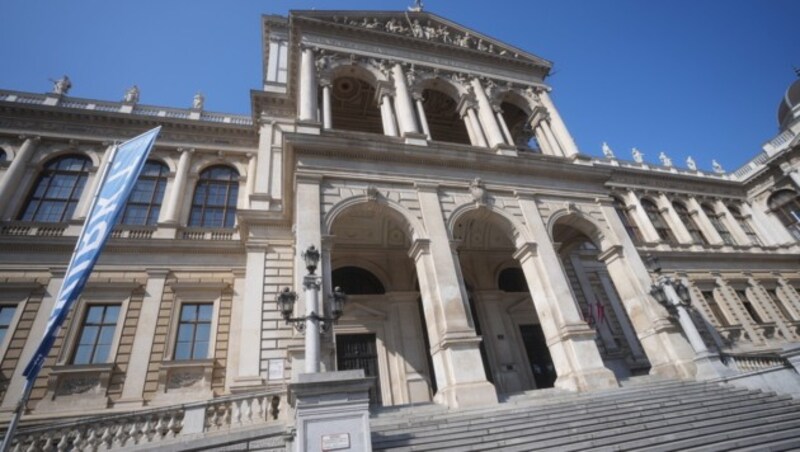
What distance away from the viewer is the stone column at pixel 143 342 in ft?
36.4

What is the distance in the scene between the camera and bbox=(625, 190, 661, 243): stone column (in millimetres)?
23078

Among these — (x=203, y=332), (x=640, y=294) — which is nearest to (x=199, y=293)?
(x=203, y=332)

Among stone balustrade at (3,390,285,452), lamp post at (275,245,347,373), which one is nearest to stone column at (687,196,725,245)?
lamp post at (275,245,347,373)

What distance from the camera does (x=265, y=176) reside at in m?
16.0

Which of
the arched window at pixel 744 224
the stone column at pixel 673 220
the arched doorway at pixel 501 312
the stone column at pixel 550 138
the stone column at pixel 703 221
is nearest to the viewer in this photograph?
the arched doorway at pixel 501 312

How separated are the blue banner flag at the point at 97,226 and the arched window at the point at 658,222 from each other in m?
26.9

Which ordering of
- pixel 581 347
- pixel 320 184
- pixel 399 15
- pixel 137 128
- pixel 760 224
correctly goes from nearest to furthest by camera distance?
pixel 581 347
pixel 320 184
pixel 137 128
pixel 399 15
pixel 760 224

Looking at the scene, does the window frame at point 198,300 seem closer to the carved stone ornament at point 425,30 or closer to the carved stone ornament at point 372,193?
the carved stone ornament at point 372,193

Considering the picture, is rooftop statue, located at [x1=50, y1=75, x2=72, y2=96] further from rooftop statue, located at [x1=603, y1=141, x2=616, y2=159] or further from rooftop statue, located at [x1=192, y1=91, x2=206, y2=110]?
rooftop statue, located at [x1=603, y1=141, x2=616, y2=159]

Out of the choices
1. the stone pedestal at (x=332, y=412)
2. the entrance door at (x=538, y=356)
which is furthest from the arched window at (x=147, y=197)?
the entrance door at (x=538, y=356)

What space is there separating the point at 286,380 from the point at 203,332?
4.34m

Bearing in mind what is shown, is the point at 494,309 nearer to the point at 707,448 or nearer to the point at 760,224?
the point at 707,448

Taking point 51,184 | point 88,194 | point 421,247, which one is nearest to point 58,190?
point 51,184

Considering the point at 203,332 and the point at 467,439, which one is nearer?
the point at 467,439
